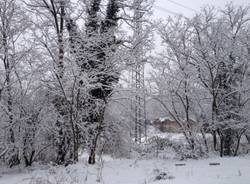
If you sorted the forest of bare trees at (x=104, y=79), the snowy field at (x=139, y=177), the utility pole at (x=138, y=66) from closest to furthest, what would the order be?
the snowy field at (x=139, y=177)
the forest of bare trees at (x=104, y=79)
the utility pole at (x=138, y=66)

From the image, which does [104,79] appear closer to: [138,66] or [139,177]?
[138,66]

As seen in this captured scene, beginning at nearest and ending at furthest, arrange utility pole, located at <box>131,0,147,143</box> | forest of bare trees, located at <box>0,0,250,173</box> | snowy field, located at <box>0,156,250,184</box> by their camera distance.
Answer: snowy field, located at <box>0,156,250,184</box>
forest of bare trees, located at <box>0,0,250,173</box>
utility pole, located at <box>131,0,147,143</box>

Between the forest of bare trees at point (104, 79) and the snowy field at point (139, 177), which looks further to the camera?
the forest of bare trees at point (104, 79)

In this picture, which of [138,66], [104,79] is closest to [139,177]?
[104,79]

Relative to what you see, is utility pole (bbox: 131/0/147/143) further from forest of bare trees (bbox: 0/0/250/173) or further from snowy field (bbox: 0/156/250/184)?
snowy field (bbox: 0/156/250/184)

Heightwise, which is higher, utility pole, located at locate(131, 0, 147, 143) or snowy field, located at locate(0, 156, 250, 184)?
utility pole, located at locate(131, 0, 147, 143)

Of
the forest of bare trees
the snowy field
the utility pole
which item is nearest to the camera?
the snowy field

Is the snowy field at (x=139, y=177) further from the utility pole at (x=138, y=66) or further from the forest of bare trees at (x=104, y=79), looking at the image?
the utility pole at (x=138, y=66)

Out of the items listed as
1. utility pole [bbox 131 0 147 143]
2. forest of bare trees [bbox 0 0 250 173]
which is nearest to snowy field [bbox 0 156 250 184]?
forest of bare trees [bbox 0 0 250 173]

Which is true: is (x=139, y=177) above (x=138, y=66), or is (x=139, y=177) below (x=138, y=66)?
below

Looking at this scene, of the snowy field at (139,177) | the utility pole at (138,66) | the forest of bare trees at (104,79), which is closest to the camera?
the snowy field at (139,177)

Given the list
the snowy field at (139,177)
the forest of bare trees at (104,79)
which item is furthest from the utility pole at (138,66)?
the snowy field at (139,177)

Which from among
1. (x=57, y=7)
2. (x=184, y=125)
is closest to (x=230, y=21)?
(x=184, y=125)

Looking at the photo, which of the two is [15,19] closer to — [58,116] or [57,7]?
[57,7]
